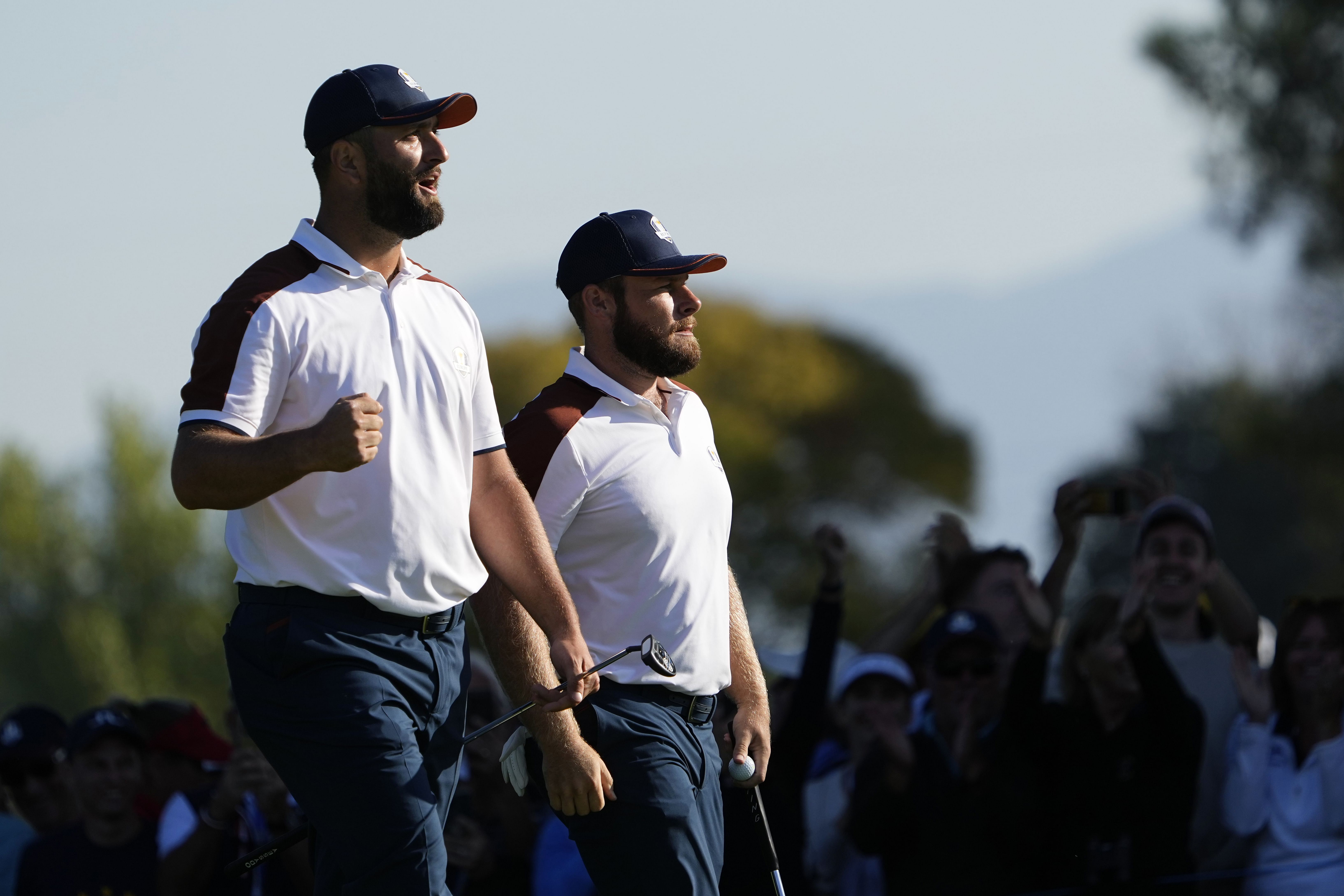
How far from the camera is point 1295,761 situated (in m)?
6.72

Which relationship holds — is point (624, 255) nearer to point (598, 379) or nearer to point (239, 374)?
point (598, 379)

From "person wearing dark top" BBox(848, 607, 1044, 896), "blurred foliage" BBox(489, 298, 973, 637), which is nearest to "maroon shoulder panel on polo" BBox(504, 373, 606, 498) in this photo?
"person wearing dark top" BBox(848, 607, 1044, 896)

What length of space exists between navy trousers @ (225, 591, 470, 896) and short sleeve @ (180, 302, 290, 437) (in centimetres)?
40

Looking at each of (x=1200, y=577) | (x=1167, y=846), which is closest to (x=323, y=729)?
(x=1167, y=846)

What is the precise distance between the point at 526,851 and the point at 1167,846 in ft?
7.91

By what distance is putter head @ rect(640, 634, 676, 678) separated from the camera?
4250 mm

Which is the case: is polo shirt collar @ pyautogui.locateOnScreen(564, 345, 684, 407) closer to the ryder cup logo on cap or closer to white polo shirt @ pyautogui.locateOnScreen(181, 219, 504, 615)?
white polo shirt @ pyautogui.locateOnScreen(181, 219, 504, 615)

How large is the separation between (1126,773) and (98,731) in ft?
13.5

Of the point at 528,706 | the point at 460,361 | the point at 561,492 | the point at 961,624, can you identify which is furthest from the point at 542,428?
the point at 961,624

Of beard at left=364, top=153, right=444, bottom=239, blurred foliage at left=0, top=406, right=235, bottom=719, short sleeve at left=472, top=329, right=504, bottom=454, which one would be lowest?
blurred foliage at left=0, top=406, right=235, bottom=719

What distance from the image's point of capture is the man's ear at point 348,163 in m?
3.97

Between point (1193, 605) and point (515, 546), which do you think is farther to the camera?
point (1193, 605)

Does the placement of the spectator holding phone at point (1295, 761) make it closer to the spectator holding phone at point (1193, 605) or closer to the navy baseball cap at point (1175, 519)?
the spectator holding phone at point (1193, 605)

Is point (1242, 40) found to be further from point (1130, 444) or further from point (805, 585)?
point (805, 585)
